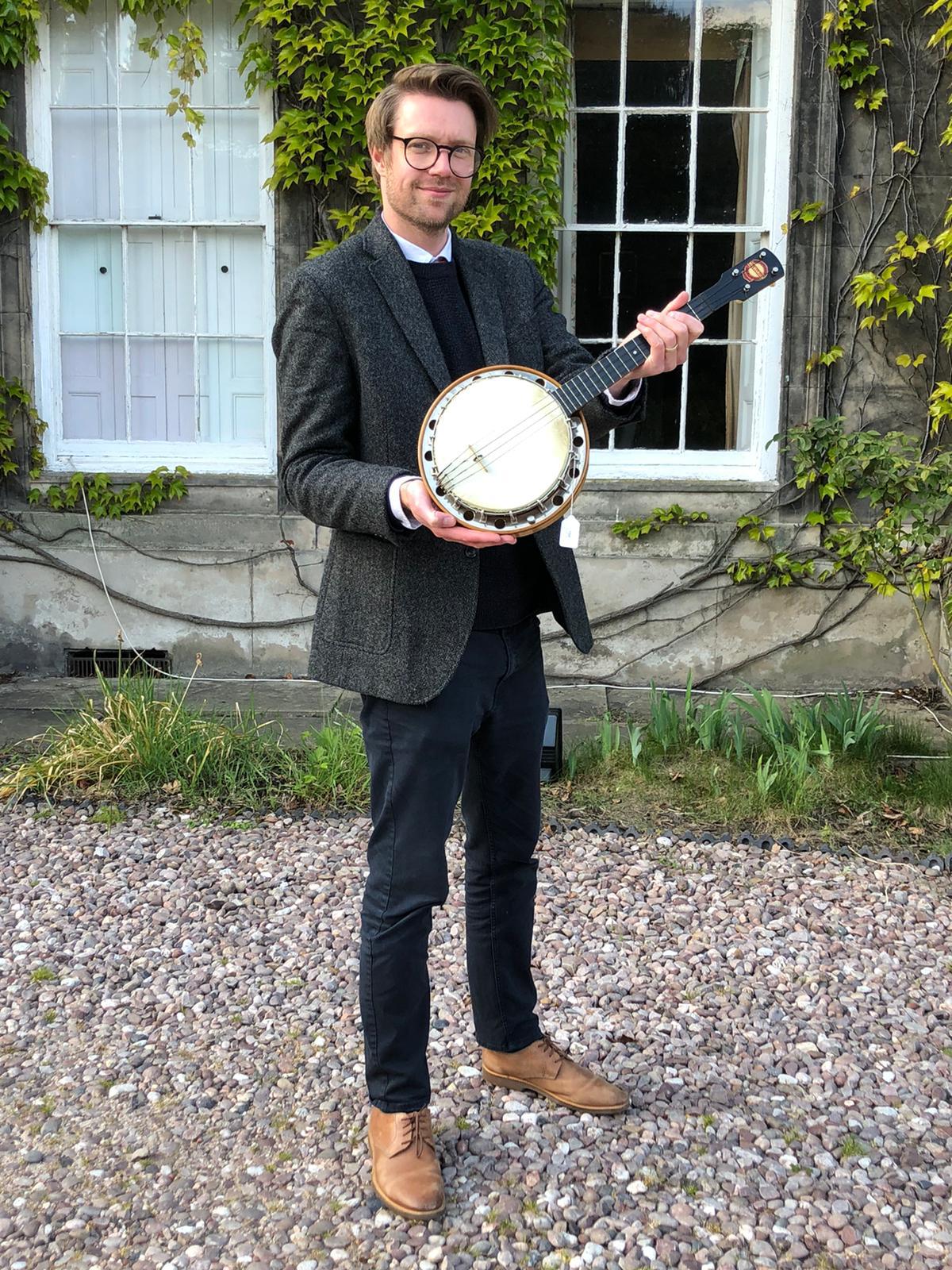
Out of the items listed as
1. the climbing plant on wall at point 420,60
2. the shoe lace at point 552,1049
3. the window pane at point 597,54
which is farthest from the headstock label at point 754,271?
the window pane at point 597,54

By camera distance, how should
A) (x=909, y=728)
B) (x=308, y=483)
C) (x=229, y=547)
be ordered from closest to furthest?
(x=308, y=483) → (x=909, y=728) → (x=229, y=547)

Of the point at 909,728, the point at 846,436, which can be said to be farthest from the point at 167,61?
the point at 909,728

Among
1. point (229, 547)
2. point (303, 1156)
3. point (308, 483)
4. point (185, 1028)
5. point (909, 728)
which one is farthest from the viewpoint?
point (229, 547)

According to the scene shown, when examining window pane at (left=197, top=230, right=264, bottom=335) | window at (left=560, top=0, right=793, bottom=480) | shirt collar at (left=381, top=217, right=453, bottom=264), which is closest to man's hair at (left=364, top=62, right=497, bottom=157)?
shirt collar at (left=381, top=217, right=453, bottom=264)

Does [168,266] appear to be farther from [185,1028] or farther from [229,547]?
[185,1028]

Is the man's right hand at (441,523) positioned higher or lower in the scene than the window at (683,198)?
lower

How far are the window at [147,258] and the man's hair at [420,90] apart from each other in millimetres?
4159

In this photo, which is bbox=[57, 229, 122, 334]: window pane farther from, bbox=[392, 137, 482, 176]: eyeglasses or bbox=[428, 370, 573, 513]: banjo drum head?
bbox=[428, 370, 573, 513]: banjo drum head

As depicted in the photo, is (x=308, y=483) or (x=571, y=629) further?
(x=571, y=629)

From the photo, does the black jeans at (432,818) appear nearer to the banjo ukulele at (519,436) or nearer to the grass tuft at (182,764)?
the banjo ukulele at (519,436)

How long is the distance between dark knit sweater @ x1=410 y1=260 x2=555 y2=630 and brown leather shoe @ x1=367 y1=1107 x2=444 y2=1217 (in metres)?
0.93

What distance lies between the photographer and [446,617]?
85.6 inches

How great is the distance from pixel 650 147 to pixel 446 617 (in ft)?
15.0

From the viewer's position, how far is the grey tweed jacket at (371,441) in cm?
213
